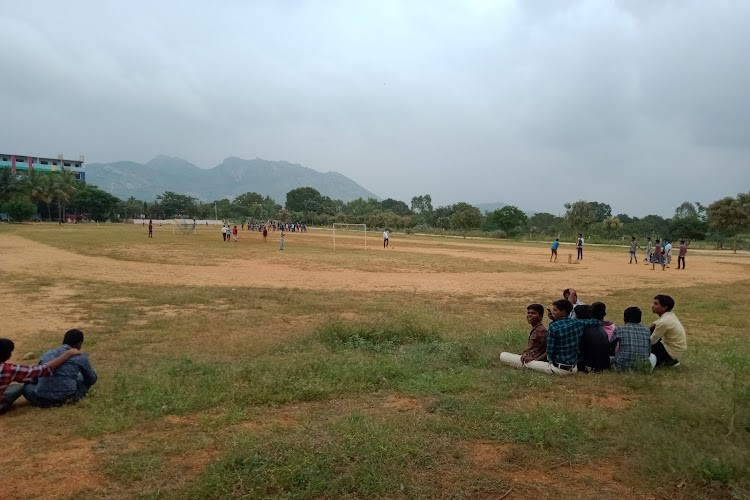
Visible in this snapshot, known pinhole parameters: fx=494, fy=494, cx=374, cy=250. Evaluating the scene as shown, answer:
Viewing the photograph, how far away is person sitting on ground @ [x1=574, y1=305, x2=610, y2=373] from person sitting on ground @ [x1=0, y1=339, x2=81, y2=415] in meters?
6.65

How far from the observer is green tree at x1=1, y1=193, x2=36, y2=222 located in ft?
245

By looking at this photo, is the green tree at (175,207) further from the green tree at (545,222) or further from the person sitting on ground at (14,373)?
the person sitting on ground at (14,373)

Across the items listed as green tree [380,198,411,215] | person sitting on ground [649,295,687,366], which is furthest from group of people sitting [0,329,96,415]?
green tree [380,198,411,215]

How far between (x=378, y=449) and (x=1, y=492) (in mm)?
2963

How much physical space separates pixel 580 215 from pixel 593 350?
66.7 metres

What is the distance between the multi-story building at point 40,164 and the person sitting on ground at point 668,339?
11834 centimetres

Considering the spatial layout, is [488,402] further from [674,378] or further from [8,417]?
[8,417]

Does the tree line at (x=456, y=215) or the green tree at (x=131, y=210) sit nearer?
the tree line at (x=456, y=215)

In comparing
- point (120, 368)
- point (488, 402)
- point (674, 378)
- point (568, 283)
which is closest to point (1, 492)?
point (120, 368)

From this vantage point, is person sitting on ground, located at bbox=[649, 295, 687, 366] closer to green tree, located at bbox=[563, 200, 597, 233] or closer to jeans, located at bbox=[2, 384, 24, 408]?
jeans, located at bbox=[2, 384, 24, 408]

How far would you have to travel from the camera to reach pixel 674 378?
21.8 feet

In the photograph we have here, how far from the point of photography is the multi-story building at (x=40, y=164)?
107637mm

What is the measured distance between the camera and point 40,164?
115438 mm

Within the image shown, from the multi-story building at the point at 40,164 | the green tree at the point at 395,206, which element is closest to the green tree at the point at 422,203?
the green tree at the point at 395,206
